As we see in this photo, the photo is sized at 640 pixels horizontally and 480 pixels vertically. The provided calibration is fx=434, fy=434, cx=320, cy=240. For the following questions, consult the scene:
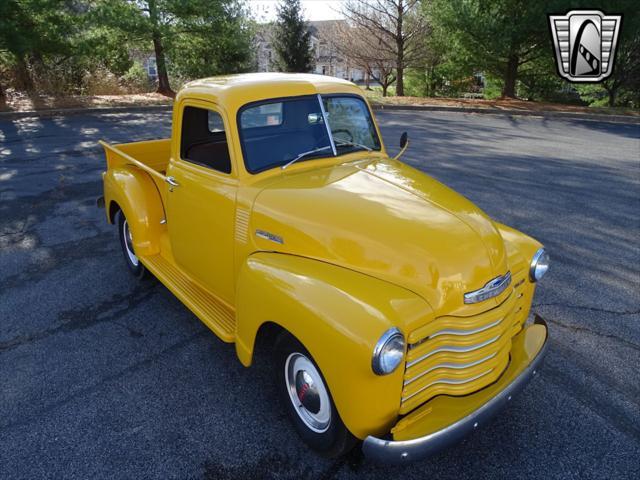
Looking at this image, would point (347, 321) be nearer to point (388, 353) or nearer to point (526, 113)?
point (388, 353)

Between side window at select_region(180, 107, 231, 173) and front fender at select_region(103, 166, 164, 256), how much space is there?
0.75 meters

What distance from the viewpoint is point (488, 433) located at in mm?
2645

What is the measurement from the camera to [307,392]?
8.13ft

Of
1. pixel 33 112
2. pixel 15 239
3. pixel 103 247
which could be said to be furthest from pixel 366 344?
pixel 33 112

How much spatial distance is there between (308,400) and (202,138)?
2468 millimetres

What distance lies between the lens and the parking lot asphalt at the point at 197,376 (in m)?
2.46

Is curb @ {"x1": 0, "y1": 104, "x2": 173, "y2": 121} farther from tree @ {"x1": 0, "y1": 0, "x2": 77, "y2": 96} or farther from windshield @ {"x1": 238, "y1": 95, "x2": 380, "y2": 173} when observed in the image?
windshield @ {"x1": 238, "y1": 95, "x2": 380, "y2": 173}

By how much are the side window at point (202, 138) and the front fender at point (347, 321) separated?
4.58 ft

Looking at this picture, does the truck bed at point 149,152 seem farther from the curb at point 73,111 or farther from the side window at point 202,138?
the curb at point 73,111

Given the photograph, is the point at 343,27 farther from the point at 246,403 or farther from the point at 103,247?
the point at 246,403

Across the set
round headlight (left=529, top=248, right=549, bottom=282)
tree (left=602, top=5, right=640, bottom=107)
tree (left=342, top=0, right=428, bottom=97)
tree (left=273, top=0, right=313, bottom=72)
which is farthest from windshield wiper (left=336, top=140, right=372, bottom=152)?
tree (left=273, top=0, right=313, bottom=72)

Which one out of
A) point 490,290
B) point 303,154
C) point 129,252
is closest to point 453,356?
point 490,290

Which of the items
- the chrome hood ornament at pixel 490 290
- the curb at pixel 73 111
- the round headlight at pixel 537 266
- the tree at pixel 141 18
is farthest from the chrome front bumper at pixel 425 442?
the tree at pixel 141 18

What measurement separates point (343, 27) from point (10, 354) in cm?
2588
